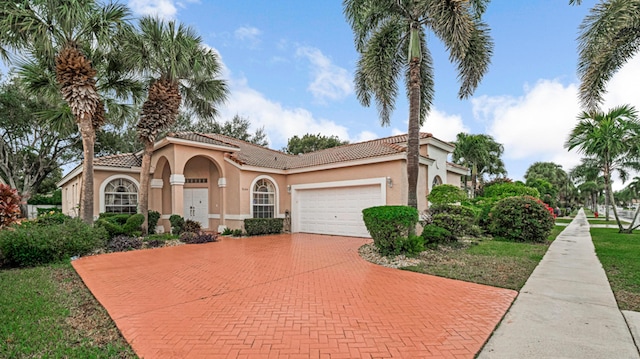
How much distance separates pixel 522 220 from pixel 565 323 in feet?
32.1

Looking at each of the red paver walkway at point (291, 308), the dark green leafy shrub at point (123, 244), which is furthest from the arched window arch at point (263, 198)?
the red paver walkway at point (291, 308)

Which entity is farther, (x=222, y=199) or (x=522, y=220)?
(x=222, y=199)

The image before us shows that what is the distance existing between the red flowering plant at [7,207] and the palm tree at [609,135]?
2235 cm

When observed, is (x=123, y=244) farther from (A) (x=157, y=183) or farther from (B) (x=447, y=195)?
(B) (x=447, y=195)

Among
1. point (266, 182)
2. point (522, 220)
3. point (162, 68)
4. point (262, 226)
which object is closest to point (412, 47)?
point (522, 220)

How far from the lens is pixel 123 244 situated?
11.4 m

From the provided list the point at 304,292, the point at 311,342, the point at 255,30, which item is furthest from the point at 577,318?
the point at 255,30

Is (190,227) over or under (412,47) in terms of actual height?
under

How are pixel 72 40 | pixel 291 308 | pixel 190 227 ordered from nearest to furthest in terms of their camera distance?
pixel 291 308
pixel 72 40
pixel 190 227

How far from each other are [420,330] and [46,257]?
407 inches

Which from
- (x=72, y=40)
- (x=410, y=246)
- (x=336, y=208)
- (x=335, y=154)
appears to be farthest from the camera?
A: (x=335, y=154)

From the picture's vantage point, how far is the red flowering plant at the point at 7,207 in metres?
8.12

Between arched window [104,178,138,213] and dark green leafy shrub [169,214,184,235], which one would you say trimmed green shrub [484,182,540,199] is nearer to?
dark green leafy shrub [169,214,184,235]

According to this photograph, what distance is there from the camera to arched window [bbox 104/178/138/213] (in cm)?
1614
